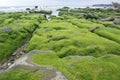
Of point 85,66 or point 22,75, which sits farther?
point 85,66

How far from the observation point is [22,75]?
34500mm

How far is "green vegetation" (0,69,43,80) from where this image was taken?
33478 millimetres

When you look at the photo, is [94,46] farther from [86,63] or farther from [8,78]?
[8,78]

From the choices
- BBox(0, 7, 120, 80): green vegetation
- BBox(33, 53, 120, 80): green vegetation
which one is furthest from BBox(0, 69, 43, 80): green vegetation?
BBox(33, 53, 120, 80): green vegetation

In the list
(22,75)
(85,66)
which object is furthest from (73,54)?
(22,75)

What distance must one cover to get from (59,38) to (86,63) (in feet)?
72.1

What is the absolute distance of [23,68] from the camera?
36375 millimetres

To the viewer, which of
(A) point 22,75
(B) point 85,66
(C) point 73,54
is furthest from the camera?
(C) point 73,54

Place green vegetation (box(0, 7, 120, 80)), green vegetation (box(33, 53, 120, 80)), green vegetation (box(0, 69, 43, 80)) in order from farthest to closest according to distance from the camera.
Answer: green vegetation (box(0, 7, 120, 80)), green vegetation (box(33, 53, 120, 80)), green vegetation (box(0, 69, 43, 80))

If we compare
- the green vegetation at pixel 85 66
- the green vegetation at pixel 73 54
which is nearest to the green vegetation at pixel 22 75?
the green vegetation at pixel 73 54

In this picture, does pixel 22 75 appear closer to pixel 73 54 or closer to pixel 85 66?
pixel 85 66

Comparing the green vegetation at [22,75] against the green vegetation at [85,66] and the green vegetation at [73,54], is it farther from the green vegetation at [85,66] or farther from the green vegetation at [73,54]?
the green vegetation at [85,66]

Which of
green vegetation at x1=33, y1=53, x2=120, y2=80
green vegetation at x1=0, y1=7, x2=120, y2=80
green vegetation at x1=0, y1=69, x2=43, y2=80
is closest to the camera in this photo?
green vegetation at x1=0, y1=69, x2=43, y2=80

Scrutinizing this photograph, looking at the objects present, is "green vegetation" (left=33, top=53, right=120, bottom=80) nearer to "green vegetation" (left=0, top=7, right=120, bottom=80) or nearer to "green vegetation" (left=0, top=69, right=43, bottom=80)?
"green vegetation" (left=0, top=7, right=120, bottom=80)
